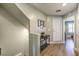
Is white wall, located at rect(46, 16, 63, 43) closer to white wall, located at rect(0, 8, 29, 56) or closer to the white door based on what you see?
the white door

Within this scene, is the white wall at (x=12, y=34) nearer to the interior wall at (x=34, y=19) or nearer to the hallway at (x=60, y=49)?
the interior wall at (x=34, y=19)

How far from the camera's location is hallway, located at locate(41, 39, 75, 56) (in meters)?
1.85

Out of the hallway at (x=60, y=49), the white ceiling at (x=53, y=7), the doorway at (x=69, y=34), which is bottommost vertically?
the hallway at (x=60, y=49)

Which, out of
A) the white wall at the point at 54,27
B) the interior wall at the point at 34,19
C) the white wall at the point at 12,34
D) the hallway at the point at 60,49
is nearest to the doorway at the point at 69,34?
the hallway at the point at 60,49

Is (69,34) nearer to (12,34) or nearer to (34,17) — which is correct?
(34,17)

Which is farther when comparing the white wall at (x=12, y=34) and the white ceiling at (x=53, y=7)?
the white wall at (x=12, y=34)

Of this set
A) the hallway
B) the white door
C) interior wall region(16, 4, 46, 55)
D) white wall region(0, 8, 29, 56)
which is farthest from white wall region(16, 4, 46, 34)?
the hallway

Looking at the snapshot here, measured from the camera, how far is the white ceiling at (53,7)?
175cm

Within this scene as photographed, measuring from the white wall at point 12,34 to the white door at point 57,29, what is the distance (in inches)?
21.4

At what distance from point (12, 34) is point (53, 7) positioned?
0.93 meters

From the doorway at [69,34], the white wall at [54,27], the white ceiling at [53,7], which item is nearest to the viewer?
the white ceiling at [53,7]

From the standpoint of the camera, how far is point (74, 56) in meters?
1.74

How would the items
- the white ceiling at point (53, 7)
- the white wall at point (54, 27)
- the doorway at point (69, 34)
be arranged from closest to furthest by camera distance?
1. the white ceiling at point (53, 7)
2. the doorway at point (69, 34)
3. the white wall at point (54, 27)

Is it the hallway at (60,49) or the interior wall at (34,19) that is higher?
the interior wall at (34,19)
